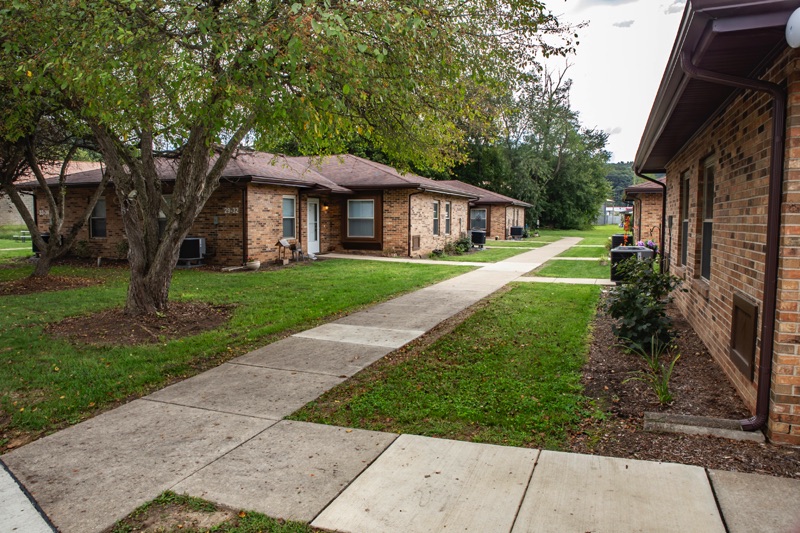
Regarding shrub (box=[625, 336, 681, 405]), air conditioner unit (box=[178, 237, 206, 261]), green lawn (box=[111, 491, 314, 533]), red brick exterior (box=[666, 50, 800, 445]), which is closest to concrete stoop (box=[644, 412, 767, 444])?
red brick exterior (box=[666, 50, 800, 445])

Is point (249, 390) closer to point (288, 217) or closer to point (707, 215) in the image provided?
point (707, 215)

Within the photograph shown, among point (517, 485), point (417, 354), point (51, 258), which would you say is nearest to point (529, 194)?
point (51, 258)

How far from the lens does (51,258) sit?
13.3m

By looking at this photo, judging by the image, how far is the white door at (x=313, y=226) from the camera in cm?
2039

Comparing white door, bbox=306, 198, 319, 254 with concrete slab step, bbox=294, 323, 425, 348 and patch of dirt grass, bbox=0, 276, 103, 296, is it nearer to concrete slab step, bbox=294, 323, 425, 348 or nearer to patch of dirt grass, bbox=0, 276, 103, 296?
patch of dirt grass, bbox=0, 276, 103, 296

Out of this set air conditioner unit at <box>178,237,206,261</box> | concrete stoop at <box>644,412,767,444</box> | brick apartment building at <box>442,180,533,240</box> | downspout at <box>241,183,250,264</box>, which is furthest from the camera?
brick apartment building at <box>442,180,533,240</box>

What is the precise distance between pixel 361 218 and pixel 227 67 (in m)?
15.1

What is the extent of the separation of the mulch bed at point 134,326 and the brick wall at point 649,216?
57.4ft

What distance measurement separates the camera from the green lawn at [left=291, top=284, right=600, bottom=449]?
452 centimetres

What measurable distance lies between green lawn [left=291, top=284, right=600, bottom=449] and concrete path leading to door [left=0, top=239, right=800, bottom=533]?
26cm

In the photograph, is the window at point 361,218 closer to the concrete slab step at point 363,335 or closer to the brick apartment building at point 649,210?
the brick apartment building at point 649,210

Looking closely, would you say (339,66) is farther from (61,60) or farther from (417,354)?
(417,354)

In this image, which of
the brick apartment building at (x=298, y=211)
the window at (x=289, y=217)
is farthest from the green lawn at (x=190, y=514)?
the window at (x=289, y=217)

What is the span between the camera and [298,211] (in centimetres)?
1897
